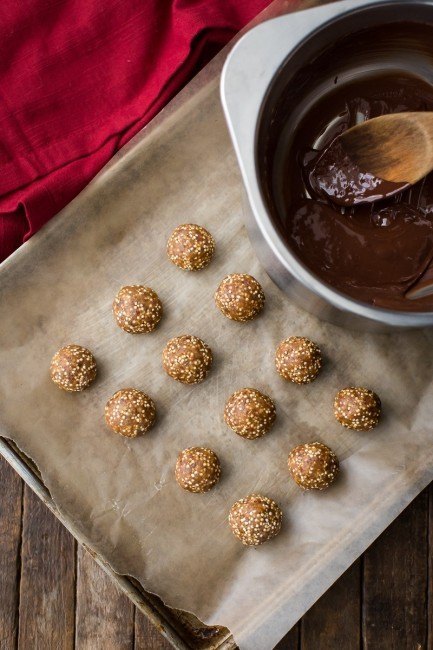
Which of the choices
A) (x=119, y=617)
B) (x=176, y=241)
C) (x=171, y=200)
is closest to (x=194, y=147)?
(x=171, y=200)

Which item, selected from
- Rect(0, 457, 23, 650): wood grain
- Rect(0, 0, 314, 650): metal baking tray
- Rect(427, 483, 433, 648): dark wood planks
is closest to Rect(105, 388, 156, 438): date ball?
Rect(0, 0, 314, 650): metal baking tray

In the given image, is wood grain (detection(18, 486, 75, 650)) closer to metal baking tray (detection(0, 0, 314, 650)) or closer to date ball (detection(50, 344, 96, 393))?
metal baking tray (detection(0, 0, 314, 650))

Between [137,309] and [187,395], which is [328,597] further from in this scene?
[137,309]

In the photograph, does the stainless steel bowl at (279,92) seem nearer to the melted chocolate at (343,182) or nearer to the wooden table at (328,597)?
the melted chocolate at (343,182)

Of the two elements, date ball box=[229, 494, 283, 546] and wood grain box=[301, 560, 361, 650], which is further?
wood grain box=[301, 560, 361, 650]

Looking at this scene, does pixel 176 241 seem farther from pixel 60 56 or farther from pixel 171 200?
pixel 60 56

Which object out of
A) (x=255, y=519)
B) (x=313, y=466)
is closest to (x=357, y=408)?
(x=313, y=466)

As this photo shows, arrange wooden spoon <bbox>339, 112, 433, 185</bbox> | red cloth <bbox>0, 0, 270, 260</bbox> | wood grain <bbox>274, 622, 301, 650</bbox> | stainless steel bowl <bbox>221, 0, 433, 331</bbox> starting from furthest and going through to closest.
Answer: wood grain <bbox>274, 622, 301, 650</bbox> < red cloth <bbox>0, 0, 270, 260</bbox> < wooden spoon <bbox>339, 112, 433, 185</bbox> < stainless steel bowl <bbox>221, 0, 433, 331</bbox>
